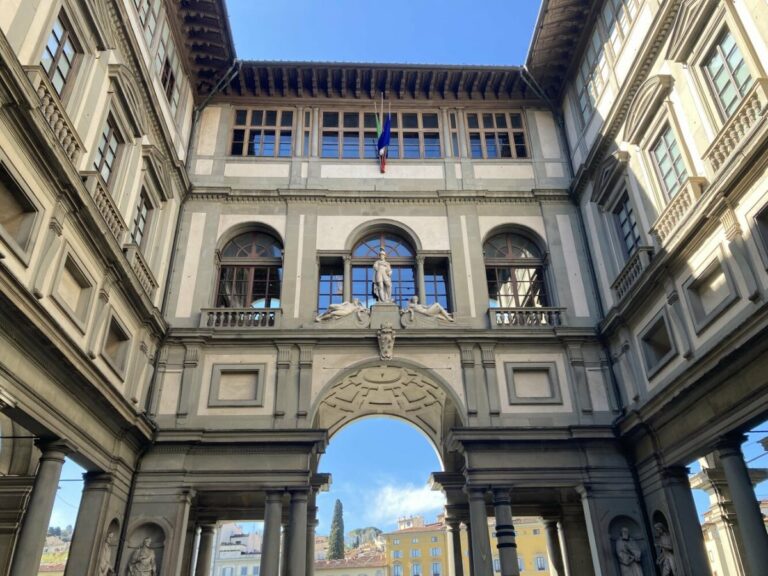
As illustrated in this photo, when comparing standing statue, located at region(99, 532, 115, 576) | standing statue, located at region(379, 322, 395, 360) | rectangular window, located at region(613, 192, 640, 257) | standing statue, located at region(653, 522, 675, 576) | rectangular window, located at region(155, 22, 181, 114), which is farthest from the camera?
rectangular window, located at region(155, 22, 181, 114)

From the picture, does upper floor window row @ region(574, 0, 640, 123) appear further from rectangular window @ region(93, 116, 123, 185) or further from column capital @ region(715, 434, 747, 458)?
rectangular window @ region(93, 116, 123, 185)

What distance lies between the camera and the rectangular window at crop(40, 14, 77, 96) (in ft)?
39.9

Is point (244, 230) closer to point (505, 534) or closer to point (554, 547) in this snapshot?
point (505, 534)

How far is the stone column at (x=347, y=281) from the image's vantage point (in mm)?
Answer: 18734

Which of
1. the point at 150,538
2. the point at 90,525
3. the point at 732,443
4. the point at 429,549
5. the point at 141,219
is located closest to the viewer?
the point at 732,443

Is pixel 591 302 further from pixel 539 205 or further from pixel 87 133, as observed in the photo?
pixel 87 133

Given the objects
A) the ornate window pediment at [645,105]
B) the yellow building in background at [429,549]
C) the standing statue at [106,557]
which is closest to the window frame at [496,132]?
the ornate window pediment at [645,105]

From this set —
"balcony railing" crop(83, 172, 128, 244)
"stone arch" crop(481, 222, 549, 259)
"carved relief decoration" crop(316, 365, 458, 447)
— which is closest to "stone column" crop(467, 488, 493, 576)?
"carved relief decoration" crop(316, 365, 458, 447)

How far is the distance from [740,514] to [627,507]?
4.10 m

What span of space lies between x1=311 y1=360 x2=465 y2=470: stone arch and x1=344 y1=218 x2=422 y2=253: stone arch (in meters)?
3.93

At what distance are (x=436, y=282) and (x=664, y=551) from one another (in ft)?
30.7

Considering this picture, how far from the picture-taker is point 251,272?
19.4 meters

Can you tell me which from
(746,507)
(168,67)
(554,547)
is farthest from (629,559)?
(168,67)

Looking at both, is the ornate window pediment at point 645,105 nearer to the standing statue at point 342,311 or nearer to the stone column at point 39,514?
the standing statue at point 342,311
